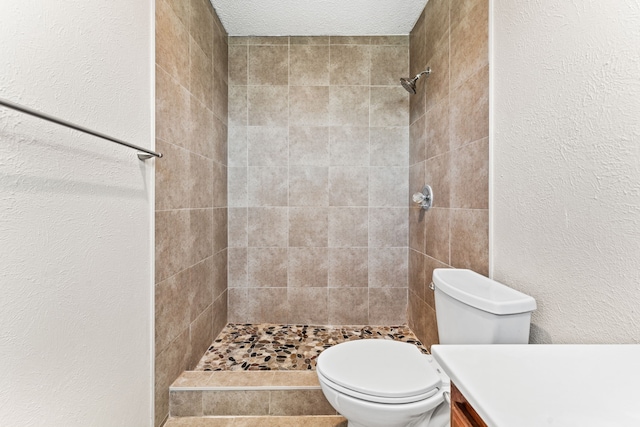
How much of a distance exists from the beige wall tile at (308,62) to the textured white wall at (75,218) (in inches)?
48.4

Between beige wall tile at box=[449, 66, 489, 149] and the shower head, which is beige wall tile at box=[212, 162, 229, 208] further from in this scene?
beige wall tile at box=[449, 66, 489, 149]

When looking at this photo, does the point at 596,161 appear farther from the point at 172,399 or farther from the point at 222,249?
the point at 222,249

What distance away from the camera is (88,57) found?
953 millimetres

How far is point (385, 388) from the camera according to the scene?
1.05 m

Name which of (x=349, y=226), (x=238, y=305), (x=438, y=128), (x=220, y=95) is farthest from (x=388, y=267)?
(x=220, y=95)

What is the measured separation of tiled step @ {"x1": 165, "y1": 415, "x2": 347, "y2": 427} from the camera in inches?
59.7

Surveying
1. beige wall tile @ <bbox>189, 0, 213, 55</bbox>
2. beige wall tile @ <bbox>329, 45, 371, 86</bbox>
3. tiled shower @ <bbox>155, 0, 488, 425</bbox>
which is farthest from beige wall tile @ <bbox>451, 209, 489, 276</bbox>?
beige wall tile @ <bbox>189, 0, 213, 55</bbox>

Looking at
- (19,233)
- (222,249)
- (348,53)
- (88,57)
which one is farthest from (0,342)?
(348,53)

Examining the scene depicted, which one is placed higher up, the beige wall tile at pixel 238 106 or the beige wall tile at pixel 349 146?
the beige wall tile at pixel 238 106

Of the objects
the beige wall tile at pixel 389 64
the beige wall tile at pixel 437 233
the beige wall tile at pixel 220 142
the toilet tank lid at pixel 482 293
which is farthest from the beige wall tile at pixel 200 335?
the beige wall tile at pixel 389 64

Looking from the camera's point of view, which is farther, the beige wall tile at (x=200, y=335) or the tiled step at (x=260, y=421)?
the beige wall tile at (x=200, y=335)

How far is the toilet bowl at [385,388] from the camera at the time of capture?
3.39 ft

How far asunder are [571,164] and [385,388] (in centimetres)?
89

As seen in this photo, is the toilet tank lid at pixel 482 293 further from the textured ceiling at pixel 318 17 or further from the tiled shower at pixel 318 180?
the textured ceiling at pixel 318 17
